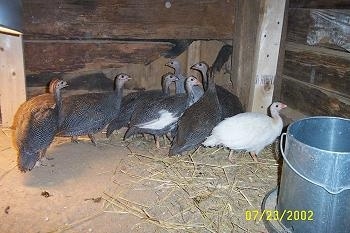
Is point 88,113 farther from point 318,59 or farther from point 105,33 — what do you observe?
point 318,59

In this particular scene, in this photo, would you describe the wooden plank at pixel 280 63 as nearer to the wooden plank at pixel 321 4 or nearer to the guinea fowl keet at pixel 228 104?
the wooden plank at pixel 321 4

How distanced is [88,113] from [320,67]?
196 centimetres

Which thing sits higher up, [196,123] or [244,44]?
[244,44]

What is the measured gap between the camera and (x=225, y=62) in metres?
3.79

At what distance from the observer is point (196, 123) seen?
2.79m

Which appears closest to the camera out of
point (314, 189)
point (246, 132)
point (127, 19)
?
point (314, 189)

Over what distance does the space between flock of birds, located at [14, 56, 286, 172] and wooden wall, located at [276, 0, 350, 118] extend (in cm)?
33

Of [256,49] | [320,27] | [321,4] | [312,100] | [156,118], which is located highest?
[321,4]

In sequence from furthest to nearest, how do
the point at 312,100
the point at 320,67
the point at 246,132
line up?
the point at 312,100 < the point at 320,67 < the point at 246,132

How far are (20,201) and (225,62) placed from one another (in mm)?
2475

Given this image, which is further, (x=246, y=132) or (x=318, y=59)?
(x=318, y=59)
